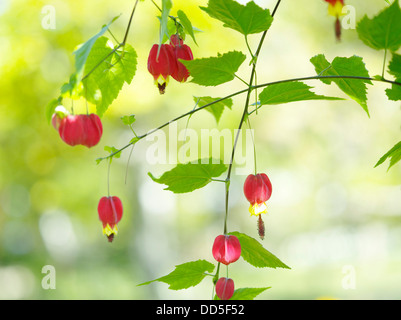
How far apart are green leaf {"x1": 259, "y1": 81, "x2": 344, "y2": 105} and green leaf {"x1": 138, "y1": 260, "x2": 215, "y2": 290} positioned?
0.17 meters

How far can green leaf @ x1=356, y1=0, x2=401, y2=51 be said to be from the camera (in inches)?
15.4

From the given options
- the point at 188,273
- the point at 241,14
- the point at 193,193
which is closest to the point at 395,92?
the point at 241,14

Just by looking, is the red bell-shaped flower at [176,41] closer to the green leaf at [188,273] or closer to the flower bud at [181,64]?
the flower bud at [181,64]

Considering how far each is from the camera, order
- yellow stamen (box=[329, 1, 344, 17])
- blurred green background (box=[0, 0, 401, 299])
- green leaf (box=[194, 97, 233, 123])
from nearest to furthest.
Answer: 1. yellow stamen (box=[329, 1, 344, 17])
2. green leaf (box=[194, 97, 233, 123])
3. blurred green background (box=[0, 0, 401, 299])

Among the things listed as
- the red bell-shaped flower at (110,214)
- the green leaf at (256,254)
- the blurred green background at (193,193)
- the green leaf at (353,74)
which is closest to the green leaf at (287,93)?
the green leaf at (353,74)

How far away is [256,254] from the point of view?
50 centimetres

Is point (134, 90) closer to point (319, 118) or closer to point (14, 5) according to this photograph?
point (14, 5)

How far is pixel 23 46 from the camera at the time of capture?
360 cm

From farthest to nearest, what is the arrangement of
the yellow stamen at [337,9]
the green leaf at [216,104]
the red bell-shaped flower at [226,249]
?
the green leaf at [216,104] → the red bell-shaped flower at [226,249] → the yellow stamen at [337,9]

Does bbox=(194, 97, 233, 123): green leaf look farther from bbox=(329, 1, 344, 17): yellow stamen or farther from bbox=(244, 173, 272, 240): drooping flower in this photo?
bbox=(329, 1, 344, 17): yellow stamen

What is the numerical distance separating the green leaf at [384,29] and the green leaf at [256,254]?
21 centimetres

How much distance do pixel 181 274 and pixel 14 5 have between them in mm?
3427

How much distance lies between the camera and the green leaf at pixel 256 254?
47 centimetres

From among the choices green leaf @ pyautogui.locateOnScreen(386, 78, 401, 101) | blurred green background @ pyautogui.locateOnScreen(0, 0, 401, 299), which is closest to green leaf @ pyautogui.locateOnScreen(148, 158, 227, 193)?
green leaf @ pyautogui.locateOnScreen(386, 78, 401, 101)
